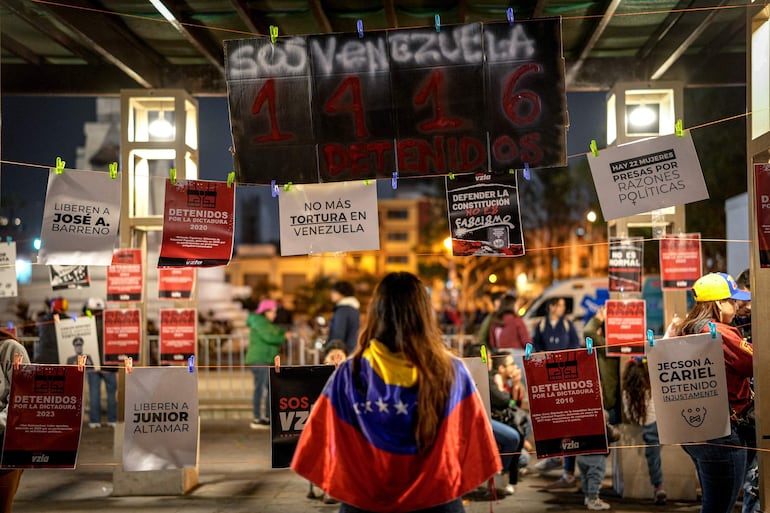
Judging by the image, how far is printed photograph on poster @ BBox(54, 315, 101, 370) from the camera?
8320mm

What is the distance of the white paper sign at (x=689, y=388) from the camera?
5.31 metres

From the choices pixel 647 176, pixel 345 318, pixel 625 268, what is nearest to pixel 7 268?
pixel 345 318

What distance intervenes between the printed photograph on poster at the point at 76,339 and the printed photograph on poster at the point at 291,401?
11.2ft

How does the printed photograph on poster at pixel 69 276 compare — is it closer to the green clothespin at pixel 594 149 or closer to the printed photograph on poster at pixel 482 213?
the printed photograph on poster at pixel 482 213

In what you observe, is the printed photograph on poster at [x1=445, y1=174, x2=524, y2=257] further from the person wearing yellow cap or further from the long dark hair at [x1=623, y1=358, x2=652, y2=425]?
the long dark hair at [x1=623, y1=358, x2=652, y2=425]

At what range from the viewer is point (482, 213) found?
5.81m

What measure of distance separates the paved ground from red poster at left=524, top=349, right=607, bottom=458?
1.22m

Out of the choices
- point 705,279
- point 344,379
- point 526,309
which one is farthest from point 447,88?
point 526,309

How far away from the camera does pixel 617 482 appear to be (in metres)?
7.89

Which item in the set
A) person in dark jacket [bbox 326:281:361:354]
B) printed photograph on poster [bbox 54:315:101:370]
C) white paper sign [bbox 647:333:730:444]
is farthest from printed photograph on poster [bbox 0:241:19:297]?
white paper sign [bbox 647:333:730:444]

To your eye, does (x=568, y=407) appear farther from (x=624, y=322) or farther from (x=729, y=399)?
(x=624, y=322)

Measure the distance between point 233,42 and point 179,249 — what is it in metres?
1.45

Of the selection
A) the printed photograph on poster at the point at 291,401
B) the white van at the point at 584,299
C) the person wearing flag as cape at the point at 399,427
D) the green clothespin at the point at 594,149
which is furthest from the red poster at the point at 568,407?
the white van at the point at 584,299

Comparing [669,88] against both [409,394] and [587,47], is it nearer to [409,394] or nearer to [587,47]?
[587,47]
